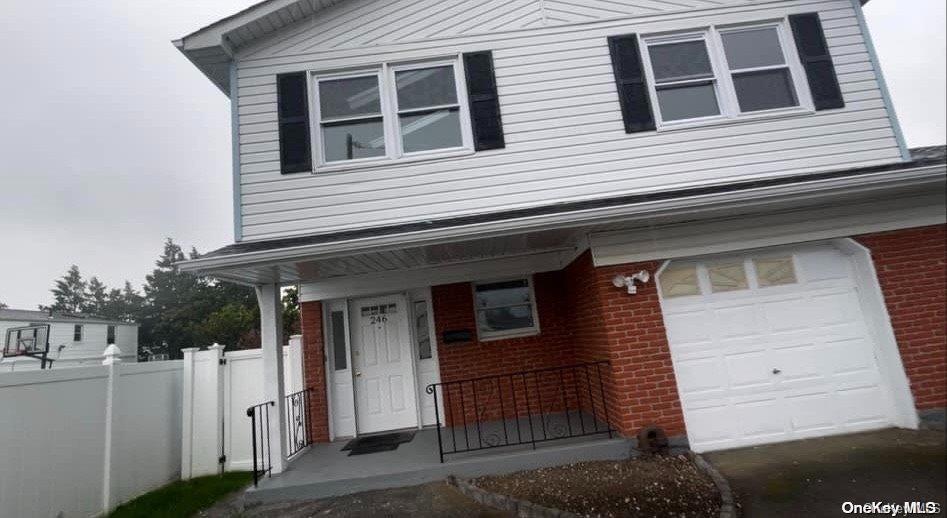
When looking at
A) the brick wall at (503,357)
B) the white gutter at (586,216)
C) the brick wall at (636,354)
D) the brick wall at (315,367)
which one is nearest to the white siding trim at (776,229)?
the brick wall at (636,354)

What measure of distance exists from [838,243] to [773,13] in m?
3.21

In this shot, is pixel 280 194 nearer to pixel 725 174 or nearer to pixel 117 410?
pixel 117 410

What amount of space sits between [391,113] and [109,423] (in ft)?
16.5

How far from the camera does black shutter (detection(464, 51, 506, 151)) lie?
5820 millimetres

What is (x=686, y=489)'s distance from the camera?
401cm

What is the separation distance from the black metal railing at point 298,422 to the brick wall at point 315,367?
0.24 ft

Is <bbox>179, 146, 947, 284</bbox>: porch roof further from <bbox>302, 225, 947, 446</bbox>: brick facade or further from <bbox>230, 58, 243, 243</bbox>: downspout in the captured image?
<bbox>302, 225, 947, 446</bbox>: brick facade

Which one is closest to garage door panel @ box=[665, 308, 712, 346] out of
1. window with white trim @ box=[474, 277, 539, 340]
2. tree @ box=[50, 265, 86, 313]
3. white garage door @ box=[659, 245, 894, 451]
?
white garage door @ box=[659, 245, 894, 451]

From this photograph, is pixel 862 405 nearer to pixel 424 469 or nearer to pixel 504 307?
pixel 504 307

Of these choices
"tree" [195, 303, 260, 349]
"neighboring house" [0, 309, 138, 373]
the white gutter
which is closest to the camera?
the white gutter

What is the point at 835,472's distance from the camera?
13.5 feet

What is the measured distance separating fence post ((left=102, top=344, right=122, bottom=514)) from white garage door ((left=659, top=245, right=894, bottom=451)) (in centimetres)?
650

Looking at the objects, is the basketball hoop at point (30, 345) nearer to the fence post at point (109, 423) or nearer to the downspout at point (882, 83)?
the fence post at point (109, 423)

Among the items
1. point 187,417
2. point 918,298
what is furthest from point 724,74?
point 187,417
